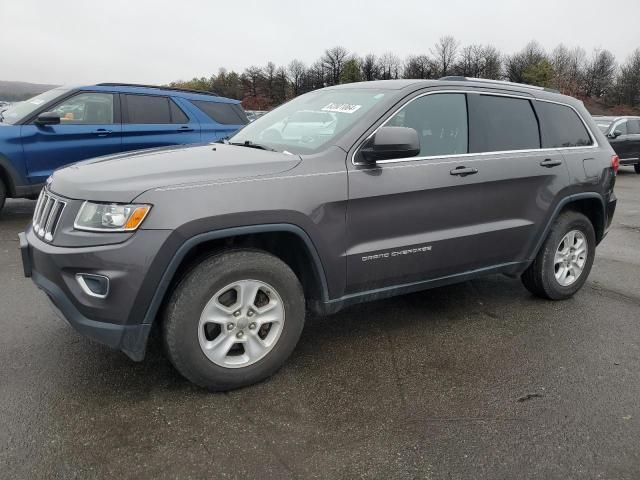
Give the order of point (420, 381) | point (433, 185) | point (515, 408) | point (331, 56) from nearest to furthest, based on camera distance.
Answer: point (515, 408)
point (420, 381)
point (433, 185)
point (331, 56)

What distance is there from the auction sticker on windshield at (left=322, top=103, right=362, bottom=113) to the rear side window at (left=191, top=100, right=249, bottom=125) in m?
4.92

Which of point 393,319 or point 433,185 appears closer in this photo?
point 433,185

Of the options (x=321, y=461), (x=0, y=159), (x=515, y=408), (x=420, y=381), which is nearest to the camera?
(x=321, y=461)

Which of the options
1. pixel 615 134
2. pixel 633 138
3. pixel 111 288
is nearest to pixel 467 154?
pixel 111 288

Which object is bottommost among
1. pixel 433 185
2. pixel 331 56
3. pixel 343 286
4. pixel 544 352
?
pixel 544 352

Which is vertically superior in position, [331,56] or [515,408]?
[331,56]

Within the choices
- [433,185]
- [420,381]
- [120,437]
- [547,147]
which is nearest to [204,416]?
[120,437]

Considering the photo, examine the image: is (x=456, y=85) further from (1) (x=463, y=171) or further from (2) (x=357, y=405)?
(2) (x=357, y=405)

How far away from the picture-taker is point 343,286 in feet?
10.6

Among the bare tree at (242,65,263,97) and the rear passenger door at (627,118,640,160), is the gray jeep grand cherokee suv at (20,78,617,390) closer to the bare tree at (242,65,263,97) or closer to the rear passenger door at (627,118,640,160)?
the rear passenger door at (627,118,640,160)

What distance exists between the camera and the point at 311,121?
3.71m

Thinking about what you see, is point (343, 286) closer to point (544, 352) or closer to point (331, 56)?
point (544, 352)

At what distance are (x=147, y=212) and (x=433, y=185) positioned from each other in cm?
183

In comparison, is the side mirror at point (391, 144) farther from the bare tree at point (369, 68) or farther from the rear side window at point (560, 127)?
the bare tree at point (369, 68)
